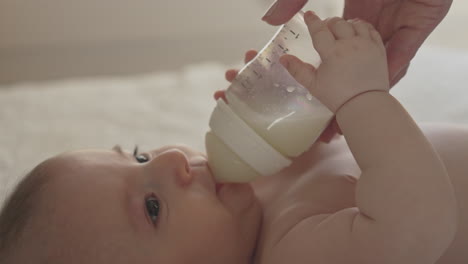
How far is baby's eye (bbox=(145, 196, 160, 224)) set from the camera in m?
0.88

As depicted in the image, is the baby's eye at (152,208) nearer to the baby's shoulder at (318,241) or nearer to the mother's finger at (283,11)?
the baby's shoulder at (318,241)

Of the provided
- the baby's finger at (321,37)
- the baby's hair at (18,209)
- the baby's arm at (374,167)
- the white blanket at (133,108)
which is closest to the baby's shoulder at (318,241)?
the baby's arm at (374,167)

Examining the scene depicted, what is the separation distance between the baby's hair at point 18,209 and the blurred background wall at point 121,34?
1.72 m

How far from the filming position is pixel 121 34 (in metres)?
2.60

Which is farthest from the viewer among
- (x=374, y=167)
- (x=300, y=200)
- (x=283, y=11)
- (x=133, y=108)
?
(x=133, y=108)

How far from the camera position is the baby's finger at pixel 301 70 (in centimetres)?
79

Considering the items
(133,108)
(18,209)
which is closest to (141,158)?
(18,209)

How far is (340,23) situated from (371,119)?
144 mm

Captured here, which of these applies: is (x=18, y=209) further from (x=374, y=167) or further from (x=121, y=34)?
(x=121, y=34)

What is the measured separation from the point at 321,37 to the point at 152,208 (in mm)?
364

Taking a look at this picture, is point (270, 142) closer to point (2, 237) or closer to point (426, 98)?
point (2, 237)

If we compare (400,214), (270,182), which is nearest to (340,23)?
(400,214)

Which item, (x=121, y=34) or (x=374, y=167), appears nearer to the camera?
(x=374, y=167)

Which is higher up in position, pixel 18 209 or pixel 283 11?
pixel 283 11
